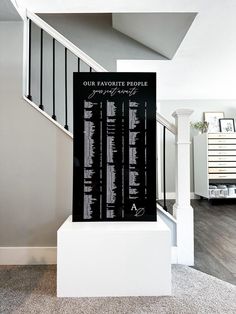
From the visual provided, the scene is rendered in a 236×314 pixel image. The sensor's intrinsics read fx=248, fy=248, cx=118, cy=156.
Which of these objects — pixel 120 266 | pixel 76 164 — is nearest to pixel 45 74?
pixel 76 164

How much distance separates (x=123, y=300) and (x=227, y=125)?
5139mm

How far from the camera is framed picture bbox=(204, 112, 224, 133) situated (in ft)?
18.9

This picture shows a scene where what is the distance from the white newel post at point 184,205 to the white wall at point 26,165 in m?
0.95

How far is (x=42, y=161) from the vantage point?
219 cm

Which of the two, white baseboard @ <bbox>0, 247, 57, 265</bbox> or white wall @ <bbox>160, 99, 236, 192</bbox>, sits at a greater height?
white wall @ <bbox>160, 99, 236, 192</bbox>

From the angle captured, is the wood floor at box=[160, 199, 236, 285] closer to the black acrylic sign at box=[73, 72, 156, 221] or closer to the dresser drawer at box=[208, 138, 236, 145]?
the black acrylic sign at box=[73, 72, 156, 221]

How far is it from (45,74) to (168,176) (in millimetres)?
3539

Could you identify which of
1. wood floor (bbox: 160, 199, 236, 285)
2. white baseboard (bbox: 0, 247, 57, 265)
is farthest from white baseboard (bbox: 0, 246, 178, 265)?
wood floor (bbox: 160, 199, 236, 285)

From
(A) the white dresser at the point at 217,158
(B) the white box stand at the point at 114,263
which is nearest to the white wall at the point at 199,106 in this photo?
(A) the white dresser at the point at 217,158

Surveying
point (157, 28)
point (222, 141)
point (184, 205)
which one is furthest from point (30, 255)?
point (222, 141)

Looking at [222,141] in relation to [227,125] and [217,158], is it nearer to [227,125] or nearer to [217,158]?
[217,158]

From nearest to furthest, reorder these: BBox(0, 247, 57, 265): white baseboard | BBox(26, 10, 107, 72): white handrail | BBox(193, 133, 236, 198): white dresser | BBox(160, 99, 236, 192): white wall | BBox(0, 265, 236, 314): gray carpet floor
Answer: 1. BBox(0, 265, 236, 314): gray carpet floor
2. BBox(0, 247, 57, 265): white baseboard
3. BBox(26, 10, 107, 72): white handrail
4. BBox(193, 133, 236, 198): white dresser
5. BBox(160, 99, 236, 192): white wall

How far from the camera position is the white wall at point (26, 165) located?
2164mm

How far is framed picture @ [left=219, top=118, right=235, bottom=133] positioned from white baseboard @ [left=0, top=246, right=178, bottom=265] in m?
4.87
